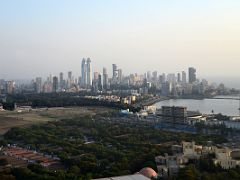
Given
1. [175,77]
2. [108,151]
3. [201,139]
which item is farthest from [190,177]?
[175,77]

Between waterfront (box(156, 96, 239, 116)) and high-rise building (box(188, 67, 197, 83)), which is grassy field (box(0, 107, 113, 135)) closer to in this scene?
waterfront (box(156, 96, 239, 116))

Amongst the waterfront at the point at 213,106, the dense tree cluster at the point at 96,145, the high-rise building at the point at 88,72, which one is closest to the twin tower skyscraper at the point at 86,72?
the high-rise building at the point at 88,72

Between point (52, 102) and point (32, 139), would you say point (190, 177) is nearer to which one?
point (32, 139)

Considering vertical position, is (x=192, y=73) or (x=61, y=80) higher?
(x=192, y=73)

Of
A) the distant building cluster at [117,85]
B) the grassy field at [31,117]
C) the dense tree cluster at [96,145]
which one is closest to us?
the dense tree cluster at [96,145]

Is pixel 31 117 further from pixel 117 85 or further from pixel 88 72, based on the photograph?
pixel 88 72

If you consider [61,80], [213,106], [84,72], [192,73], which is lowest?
[213,106]

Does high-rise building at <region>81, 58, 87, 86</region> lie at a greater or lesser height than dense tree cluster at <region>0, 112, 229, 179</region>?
greater

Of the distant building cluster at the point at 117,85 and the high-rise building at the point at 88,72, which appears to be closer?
the distant building cluster at the point at 117,85

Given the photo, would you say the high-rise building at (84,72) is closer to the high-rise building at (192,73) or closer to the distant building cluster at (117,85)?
the distant building cluster at (117,85)

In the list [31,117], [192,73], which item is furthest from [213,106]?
[192,73]

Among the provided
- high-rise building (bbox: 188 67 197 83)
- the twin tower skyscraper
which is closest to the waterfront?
high-rise building (bbox: 188 67 197 83)
